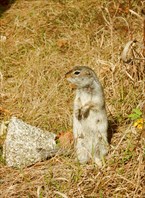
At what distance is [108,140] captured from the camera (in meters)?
4.85

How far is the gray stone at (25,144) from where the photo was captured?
185 inches

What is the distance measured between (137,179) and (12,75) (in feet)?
7.30

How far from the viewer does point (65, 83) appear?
5.61 metres

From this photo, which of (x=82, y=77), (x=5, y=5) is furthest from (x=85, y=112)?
(x=5, y=5)

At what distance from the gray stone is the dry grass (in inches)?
3.0

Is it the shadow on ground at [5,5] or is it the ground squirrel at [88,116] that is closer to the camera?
the ground squirrel at [88,116]

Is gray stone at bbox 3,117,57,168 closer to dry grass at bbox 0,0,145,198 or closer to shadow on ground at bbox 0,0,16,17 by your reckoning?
dry grass at bbox 0,0,145,198

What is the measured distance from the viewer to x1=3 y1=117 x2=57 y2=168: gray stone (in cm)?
470

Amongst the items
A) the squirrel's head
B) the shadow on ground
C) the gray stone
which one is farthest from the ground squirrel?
the shadow on ground

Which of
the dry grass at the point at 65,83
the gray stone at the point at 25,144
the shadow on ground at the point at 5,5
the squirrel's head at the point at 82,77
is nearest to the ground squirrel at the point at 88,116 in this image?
the squirrel's head at the point at 82,77

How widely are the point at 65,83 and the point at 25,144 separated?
1.04m

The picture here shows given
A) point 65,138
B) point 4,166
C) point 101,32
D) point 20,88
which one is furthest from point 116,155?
point 101,32

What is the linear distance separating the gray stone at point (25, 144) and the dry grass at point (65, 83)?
0.08 m

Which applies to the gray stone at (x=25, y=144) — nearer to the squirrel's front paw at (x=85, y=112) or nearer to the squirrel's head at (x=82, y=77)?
the squirrel's front paw at (x=85, y=112)
